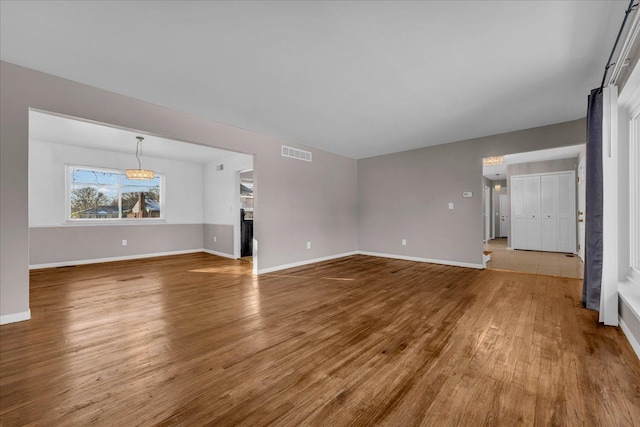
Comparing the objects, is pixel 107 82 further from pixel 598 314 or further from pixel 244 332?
pixel 598 314

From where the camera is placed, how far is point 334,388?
157 centimetres

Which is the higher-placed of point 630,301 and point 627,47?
point 627,47

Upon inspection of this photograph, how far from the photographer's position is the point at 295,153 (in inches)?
206

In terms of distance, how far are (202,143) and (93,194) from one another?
4172 mm

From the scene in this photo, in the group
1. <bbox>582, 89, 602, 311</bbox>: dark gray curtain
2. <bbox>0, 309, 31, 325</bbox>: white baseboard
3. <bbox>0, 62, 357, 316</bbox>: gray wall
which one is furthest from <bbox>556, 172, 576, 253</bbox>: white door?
<bbox>0, 309, 31, 325</bbox>: white baseboard

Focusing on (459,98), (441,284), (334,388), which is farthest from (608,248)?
(334,388)

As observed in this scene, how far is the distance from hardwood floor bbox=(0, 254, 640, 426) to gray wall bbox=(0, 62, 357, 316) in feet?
3.03

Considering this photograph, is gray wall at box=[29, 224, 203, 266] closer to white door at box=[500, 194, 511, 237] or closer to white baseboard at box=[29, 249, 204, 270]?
white baseboard at box=[29, 249, 204, 270]

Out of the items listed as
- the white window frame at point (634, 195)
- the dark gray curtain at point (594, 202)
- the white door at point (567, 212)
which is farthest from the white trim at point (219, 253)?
the white door at point (567, 212)

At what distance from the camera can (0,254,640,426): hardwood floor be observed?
139 centimetres

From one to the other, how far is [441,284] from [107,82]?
4867mm

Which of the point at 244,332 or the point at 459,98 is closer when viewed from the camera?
the point at 244,332

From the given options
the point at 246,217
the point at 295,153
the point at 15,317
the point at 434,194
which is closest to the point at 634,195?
the point at 434,194

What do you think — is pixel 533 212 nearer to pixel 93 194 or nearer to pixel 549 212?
pixel 549 212
